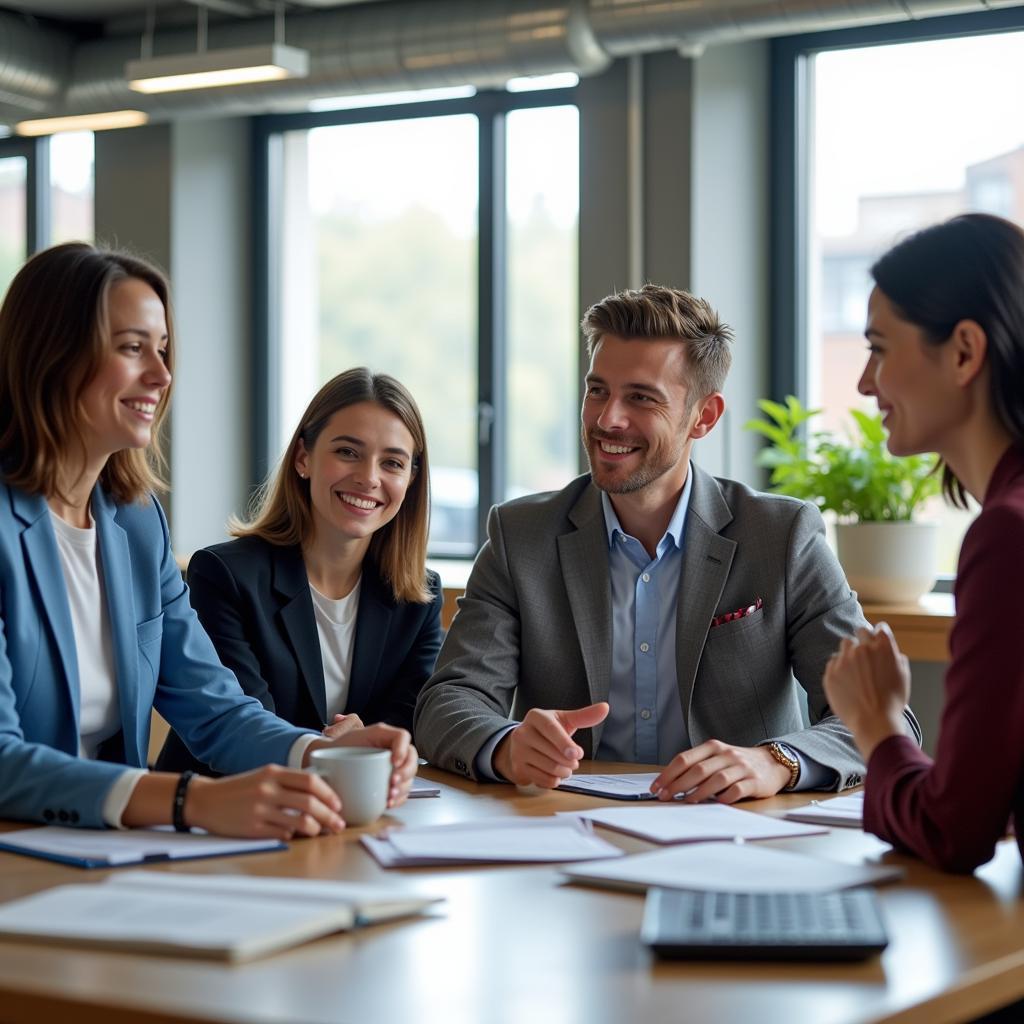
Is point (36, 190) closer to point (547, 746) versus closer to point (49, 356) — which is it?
point (49, 356)

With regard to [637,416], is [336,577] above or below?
below

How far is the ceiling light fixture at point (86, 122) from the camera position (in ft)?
18.4

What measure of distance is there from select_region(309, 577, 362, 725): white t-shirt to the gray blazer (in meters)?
0.41

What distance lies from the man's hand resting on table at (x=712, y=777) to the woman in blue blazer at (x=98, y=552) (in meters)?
0.36

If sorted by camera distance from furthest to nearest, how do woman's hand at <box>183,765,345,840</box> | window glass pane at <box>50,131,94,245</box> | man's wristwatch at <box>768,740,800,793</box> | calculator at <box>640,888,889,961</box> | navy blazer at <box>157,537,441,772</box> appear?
1. window glass pane at <box>50,131,94,245</box>
2. navy blazer at <box>157,537,441,772</box>
3. man's wristwatch at <box>768,740,800,793</box>
4. woman's hand at <box>183,765,345,840</box>
5. calculator at <box>640,888,889,961</box>

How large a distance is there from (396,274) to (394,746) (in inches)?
174

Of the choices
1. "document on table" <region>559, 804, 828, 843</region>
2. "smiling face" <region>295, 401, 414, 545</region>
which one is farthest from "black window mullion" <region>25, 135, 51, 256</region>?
"document on table" <region>559, 804, 828, 843</region>

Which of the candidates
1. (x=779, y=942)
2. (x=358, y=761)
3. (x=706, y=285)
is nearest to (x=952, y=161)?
(x=706, y=285)

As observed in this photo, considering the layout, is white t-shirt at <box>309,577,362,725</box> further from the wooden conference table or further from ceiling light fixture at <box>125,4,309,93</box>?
ceiling light fixture at <box>125,4,309,93</box>

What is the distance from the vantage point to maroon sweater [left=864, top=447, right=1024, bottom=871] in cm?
153

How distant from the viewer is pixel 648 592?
260 centimetres

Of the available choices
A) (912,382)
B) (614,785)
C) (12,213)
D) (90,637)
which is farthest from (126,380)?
(12,213)

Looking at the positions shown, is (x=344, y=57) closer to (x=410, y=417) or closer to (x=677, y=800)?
(x=410, y=417)

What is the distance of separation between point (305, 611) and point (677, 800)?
111cm
